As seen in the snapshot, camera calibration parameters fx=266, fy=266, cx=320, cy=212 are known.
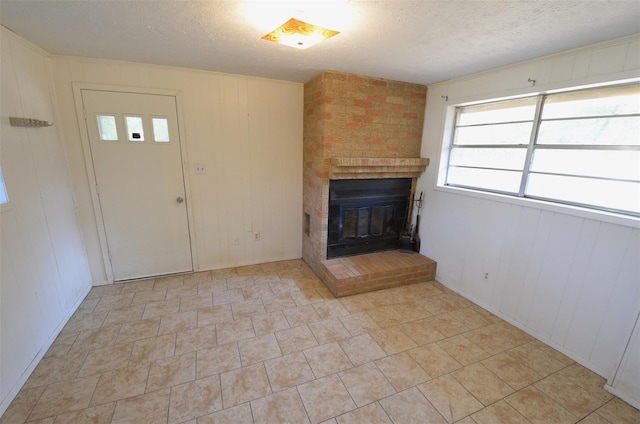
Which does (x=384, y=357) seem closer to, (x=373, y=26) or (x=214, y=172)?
(x=373, y=26)

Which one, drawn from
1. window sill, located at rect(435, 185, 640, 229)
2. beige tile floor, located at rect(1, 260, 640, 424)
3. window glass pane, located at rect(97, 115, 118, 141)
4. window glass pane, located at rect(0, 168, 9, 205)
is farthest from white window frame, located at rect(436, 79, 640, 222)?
window glass pane, located at rect(0, 168, 9, 205)

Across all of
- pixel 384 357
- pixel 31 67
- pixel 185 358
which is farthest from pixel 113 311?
pixel 384 357

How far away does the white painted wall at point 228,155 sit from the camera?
8.67 feet

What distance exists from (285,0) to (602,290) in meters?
2.89

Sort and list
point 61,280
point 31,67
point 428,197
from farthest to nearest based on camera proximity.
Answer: point 428,197 → point 61,280 → point 31,67

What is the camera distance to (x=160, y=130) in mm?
2855

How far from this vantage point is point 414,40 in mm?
1934

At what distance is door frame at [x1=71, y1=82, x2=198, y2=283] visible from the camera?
257 cm

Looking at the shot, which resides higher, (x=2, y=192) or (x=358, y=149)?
(x=358, y=149)

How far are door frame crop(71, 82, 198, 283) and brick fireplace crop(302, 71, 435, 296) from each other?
142 cm

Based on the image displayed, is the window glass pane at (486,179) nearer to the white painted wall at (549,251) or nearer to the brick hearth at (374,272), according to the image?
the white painted wall at (549,251)

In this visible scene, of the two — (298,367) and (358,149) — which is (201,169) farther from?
(298,367)

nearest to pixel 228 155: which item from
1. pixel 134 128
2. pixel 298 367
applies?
pixel 134 128

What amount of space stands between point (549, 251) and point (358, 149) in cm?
201
